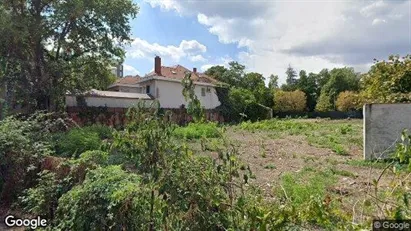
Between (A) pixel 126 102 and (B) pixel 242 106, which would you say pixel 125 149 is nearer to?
(A) pixel 126 102

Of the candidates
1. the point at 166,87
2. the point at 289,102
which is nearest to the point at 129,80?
the point at 166,87

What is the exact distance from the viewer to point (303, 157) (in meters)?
8.98

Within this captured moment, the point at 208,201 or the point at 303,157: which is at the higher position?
the point at 208,201

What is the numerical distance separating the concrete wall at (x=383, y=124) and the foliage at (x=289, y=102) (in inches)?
1281

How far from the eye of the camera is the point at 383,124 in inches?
315

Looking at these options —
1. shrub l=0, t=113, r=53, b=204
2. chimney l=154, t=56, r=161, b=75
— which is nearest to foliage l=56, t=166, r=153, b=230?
shrub l=0, t=113, r=53, b=204

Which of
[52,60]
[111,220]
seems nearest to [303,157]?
[111,220]

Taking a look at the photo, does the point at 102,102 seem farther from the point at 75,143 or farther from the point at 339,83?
the point at 339,83

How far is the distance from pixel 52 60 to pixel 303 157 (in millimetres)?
12721

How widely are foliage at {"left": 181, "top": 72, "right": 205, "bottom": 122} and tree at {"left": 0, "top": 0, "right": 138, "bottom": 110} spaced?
1277cm

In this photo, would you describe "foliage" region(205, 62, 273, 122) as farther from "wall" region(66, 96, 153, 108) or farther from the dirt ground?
the dirt ground

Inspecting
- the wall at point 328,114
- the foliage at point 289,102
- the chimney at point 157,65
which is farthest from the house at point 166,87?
the foliage at point 289,102

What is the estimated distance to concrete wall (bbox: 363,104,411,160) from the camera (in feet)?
25.8

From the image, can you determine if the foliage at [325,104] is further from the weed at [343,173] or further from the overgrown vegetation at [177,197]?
the overgrown vegetation at [177,197]
